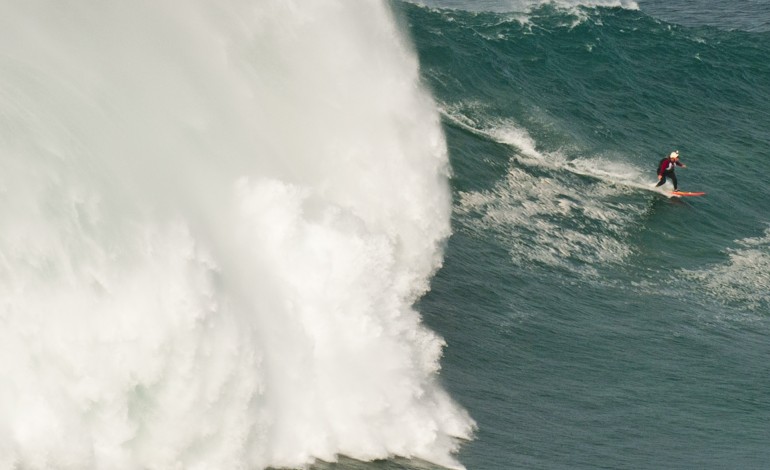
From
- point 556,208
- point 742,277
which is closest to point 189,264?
point 556,208

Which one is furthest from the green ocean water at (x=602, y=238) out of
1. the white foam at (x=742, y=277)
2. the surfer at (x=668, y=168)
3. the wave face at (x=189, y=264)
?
the wave face at (x=189, y=264)

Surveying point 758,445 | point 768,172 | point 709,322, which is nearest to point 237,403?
point 758,445

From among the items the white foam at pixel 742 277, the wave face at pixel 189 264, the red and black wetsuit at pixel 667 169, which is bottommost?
the wave face at pixel 189 264

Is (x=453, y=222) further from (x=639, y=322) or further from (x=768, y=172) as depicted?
(x=768, y=172)

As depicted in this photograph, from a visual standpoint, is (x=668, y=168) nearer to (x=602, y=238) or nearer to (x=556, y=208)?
(x=556, y=208)

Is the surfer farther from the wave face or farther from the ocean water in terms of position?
the wave face

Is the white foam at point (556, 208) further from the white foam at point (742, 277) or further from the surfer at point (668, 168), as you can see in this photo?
the white foam at point (742, 277)

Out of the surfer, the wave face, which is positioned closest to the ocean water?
the wave face
